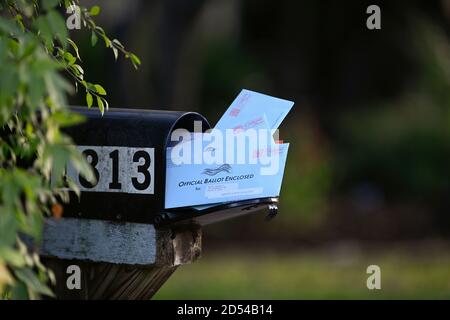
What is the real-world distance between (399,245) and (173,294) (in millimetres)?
3625

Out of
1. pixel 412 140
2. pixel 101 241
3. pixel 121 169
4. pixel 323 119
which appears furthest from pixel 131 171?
pixel 323 119

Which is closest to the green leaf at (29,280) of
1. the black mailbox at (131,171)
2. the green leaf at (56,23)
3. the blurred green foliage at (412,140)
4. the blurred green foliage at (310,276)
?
the green leaf at (56,23)

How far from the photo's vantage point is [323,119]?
1368 centimetres

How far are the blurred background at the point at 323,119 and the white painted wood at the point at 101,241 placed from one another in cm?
389

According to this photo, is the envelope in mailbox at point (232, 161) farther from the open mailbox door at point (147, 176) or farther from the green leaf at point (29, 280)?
the green leaf at point (29, 280)

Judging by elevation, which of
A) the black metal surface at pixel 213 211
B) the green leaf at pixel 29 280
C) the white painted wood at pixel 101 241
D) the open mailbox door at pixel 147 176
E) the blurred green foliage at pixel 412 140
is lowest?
the green leaf at pixel 29 280

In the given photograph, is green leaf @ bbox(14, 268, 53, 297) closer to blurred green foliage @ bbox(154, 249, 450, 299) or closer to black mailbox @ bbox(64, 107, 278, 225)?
black mailbox @ bbox(64, 107, 278, 225)

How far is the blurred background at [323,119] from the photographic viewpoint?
8.77 metres

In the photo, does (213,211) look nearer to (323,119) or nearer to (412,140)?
(412,140)

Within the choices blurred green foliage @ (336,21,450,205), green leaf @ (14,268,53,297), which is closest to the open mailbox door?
green leaf @ (14,268,53,297)

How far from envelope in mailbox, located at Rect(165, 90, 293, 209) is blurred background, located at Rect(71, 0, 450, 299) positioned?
4.03 metres

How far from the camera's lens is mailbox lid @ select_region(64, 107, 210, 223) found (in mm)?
3504

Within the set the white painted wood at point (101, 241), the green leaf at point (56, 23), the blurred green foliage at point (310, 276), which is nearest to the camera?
the green leaf at point (56, 23)

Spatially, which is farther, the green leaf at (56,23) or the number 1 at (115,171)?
the number 1 at (115,171)
